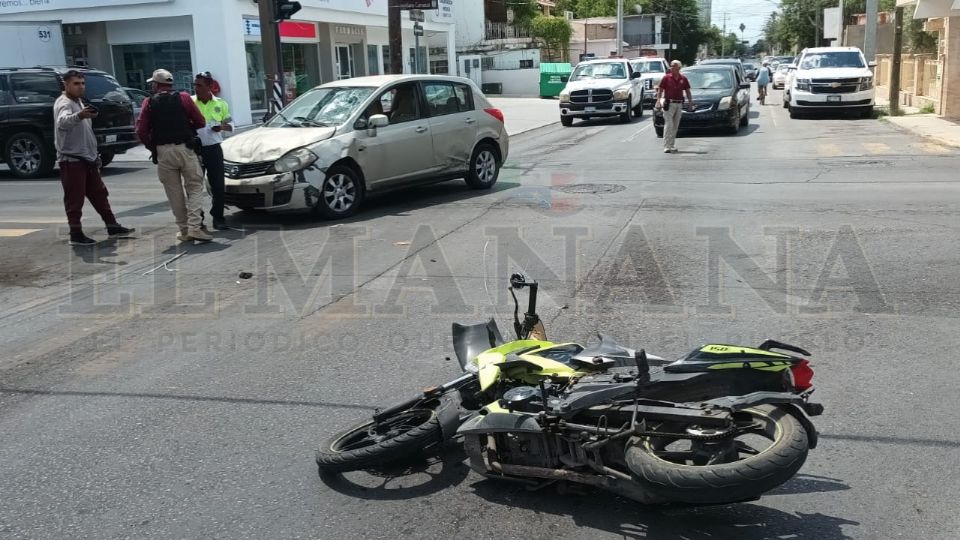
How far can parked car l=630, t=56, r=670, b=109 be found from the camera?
3084 cm

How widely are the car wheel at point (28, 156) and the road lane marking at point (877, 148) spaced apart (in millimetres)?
15698

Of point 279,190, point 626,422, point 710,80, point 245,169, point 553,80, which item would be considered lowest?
point 626,422

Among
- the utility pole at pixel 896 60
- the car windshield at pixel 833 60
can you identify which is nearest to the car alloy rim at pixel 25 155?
the car windshield at pixel 833 60


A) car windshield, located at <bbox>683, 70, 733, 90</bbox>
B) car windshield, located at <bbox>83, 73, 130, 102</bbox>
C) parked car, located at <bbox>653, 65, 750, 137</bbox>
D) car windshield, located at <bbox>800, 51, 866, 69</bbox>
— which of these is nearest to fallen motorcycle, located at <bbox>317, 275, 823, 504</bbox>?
car windshield, located at <bbox>83, 73, 130, 102</bbox>

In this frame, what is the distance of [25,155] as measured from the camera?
16.8 metres

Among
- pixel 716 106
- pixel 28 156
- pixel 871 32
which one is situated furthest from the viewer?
pixel 871 32

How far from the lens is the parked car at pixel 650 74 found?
30844mm

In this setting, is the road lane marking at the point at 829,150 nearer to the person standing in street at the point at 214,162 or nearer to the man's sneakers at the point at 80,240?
the person standing in street at the point at 214,162

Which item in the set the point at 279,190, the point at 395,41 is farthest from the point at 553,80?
the point at 279,190

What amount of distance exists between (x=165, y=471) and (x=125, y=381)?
1497 millimetres

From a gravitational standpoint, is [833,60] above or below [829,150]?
above

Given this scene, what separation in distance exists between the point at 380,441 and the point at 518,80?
4995 centimetres

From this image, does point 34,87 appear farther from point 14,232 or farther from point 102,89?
point 14,232

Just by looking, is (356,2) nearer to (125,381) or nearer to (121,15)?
(121,15)
